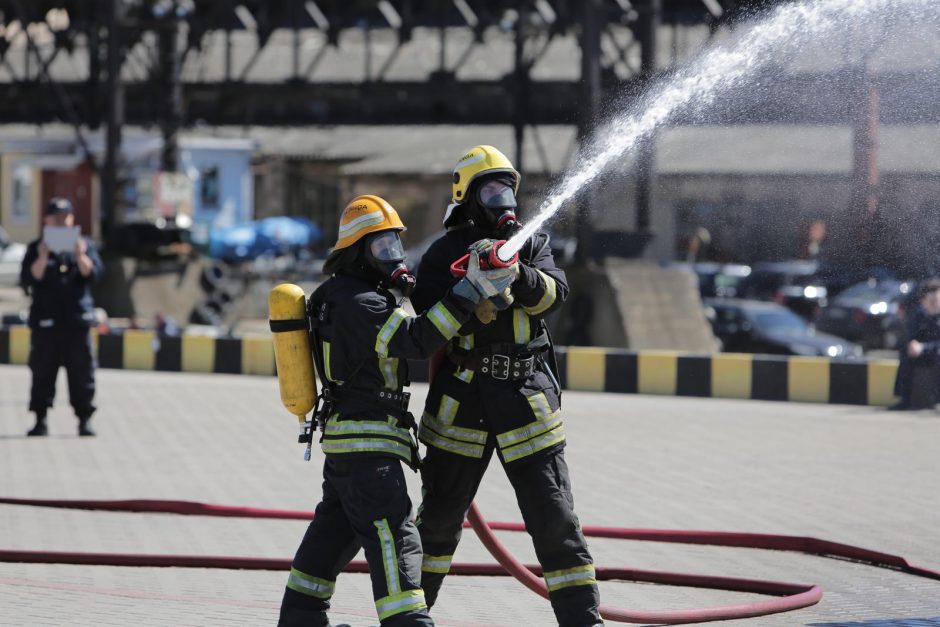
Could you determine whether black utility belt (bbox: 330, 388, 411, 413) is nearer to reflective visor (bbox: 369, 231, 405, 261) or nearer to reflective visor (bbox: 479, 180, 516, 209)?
reflective visor (bbox: 369, 231, 405, 261)

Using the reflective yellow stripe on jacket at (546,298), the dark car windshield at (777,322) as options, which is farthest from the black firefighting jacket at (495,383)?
the dark car windshield at (777,322)

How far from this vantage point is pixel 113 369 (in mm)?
19188

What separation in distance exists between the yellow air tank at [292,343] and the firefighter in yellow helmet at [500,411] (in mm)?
425

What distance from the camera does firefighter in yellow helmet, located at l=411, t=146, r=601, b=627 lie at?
18.4ft

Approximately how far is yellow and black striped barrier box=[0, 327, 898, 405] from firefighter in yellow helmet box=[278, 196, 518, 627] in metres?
11.2

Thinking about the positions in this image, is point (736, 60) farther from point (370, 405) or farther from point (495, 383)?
point (370, 405)

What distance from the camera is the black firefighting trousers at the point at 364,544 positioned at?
17.5ft

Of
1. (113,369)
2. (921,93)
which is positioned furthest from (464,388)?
(113,369)

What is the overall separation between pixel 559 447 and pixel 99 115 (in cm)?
3093

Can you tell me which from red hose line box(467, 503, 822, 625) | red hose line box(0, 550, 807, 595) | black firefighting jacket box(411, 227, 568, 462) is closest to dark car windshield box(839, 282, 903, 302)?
red hose line box(0, 550, 807, 595)

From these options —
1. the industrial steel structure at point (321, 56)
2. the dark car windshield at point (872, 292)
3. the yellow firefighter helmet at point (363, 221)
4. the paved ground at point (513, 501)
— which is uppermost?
the industrial steel structure at point (321, 56)

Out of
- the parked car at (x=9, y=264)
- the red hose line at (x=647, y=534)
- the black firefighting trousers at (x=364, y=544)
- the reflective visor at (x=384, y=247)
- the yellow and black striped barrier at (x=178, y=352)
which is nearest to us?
the black firefighting trousers at (x=364, y=544)

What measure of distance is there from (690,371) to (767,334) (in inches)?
162

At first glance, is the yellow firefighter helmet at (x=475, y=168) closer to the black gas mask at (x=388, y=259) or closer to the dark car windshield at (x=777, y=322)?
the black gas mask at (x=388, y=259)
